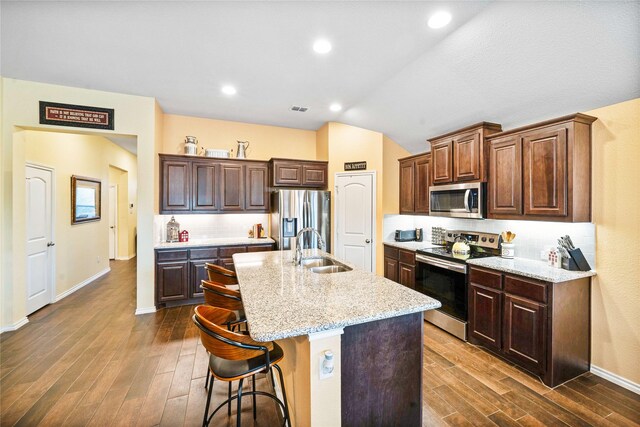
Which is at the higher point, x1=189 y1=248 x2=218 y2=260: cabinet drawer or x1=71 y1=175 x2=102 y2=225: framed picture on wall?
x1=71 y1=175 x2=102 y2=225: framed picture on wall

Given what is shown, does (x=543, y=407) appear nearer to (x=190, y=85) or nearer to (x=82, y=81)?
(x=190, y=85)

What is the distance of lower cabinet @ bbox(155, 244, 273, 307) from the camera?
3938mm

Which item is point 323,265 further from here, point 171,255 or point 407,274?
point 171,255

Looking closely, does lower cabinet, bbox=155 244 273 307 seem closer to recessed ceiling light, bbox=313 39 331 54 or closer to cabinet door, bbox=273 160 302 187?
cabinet door, bbox=273 160 302 187

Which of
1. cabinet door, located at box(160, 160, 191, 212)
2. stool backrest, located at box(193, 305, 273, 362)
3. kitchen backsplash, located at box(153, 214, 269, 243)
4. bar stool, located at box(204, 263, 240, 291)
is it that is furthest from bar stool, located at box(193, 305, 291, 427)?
kitchen backsplash, located at box(153, 214, 269, 243)

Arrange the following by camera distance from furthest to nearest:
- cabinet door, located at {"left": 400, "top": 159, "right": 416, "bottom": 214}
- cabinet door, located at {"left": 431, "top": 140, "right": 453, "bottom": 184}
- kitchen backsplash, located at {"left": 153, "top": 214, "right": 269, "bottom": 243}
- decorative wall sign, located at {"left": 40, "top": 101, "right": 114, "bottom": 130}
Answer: kitchen backsplash, located at {"left": 153, "top": 214, "right": 269, "bottom": 243}, cabinet door, located at {"left": 400, "top": 159, "right": 416, "bottom": 214}, cabinet door, located at {"left": 431, "top": 140, "right": 453, "bottom": 184}, decorative wall sign, located at {"left": 40, "top": 101, "right": 114, "bottom": 130}

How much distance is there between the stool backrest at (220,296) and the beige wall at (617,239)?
3.16 meters

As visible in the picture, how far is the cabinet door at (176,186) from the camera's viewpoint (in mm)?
4184

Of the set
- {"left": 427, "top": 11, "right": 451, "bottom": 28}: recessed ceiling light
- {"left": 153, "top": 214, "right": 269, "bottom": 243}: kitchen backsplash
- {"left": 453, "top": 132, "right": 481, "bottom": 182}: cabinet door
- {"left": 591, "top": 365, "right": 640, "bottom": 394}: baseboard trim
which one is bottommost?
{"left": 591, "top": 365, "right": 640, "bottom": 394}: baseboard trim

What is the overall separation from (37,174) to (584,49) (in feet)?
20.5

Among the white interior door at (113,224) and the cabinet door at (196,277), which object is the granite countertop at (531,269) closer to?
the cabinet door at (196,277)

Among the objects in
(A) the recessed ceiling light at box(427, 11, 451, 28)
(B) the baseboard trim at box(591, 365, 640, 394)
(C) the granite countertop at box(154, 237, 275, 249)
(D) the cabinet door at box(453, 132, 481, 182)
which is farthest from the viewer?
(C) the granite countertop at box(154, 237, 275, 249)

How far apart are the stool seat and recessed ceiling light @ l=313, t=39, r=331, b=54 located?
8.42 ft

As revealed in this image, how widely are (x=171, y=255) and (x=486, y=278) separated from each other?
407cm
